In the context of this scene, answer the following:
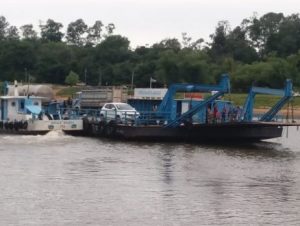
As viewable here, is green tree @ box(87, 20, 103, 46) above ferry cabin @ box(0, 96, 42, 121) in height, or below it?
above

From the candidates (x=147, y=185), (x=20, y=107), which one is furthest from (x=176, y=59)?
(x=147, y=185)

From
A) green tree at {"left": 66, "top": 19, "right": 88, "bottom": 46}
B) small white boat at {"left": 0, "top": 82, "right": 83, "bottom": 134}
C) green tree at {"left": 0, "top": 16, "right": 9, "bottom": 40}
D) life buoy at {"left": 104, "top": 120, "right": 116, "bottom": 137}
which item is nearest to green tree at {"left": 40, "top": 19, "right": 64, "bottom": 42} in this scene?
green tree at {"left": 66, "top": 19, "right": 88, "bottom": 46}

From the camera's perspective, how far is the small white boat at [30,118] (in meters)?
47.4

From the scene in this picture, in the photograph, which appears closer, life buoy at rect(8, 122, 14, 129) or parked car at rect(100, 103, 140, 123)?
parked car at rect(100, 103, 140, 123)

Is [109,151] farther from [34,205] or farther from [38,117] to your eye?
[34,205]

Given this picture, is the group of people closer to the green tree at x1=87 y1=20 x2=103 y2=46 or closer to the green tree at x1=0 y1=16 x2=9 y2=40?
the green tree at x1=87 y1=20 x2=103 y2=46

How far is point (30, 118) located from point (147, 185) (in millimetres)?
23337

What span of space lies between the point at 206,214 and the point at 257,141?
25.1m

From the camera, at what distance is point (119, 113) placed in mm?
48688

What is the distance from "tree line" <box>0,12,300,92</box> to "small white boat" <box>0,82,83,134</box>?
48935mm

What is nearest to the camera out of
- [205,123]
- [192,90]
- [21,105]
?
[205,123]

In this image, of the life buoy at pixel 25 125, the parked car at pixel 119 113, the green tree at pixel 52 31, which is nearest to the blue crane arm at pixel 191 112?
the parked car at pixel 119 113

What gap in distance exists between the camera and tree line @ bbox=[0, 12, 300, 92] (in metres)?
107

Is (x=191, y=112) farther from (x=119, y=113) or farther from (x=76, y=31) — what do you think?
(x=76, y=31)
